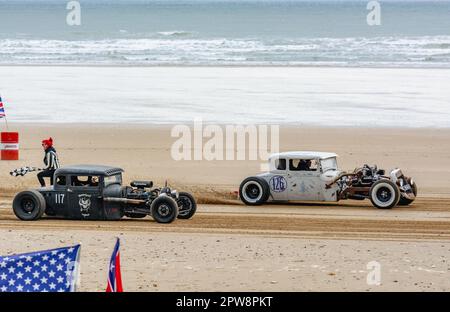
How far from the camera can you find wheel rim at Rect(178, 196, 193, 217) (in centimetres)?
2056

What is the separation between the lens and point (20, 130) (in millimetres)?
35094

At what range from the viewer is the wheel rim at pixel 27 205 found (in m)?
20.2

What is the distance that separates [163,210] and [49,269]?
9.61 meters

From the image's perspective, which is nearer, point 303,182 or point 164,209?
point 164,209

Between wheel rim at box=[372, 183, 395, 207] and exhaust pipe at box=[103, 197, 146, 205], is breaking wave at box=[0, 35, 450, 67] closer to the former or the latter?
wheel rim at box=[372, 183, 395, 207]

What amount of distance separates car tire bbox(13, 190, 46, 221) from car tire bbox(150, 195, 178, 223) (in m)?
2.08

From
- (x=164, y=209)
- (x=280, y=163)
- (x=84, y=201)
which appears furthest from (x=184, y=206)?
(x=280, y=163)

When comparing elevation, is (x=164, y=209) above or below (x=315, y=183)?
below

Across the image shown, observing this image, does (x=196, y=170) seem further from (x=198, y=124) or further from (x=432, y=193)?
(x=198, y=124)

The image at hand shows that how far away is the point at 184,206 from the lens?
20.6 m

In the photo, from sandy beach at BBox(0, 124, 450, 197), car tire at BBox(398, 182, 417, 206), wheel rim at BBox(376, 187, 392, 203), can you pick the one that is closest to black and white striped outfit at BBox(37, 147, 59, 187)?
sandy beach at BBox(0, 124, 450, 197)

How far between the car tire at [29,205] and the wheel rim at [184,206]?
258 cm

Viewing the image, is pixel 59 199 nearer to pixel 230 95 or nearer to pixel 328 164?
pixel 328 164
